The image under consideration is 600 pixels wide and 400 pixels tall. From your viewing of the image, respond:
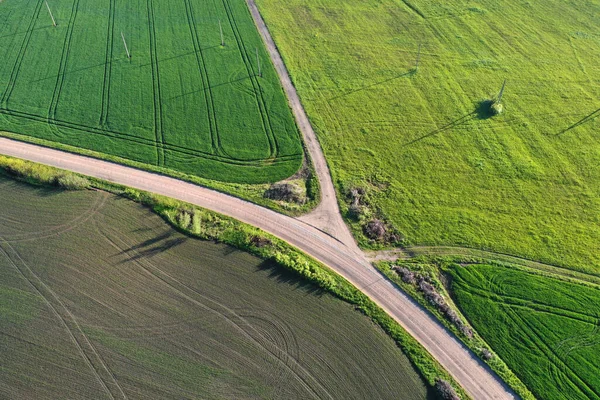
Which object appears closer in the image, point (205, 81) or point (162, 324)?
point (162, 324)

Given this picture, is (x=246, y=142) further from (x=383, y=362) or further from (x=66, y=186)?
(x=383, y=362)

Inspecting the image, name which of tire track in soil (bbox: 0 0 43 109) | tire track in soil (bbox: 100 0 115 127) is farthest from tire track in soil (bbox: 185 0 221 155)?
tire track in soil (bbox: 0 0 43 109)

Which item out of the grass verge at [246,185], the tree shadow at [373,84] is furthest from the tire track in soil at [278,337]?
the tree shadow at [373,84]

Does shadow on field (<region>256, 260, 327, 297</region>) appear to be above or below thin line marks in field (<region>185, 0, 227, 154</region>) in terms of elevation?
below

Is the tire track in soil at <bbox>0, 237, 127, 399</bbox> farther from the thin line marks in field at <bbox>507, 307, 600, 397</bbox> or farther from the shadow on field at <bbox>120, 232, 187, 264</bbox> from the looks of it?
the thin line marks in field at <bbox>507, 307, 600, 397</bbox>

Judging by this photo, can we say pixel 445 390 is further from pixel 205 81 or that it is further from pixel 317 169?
pixel 205 81

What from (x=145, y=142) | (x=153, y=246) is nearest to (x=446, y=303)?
(x=153, y=246)

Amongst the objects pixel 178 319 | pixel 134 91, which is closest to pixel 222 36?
pixel 134 91
